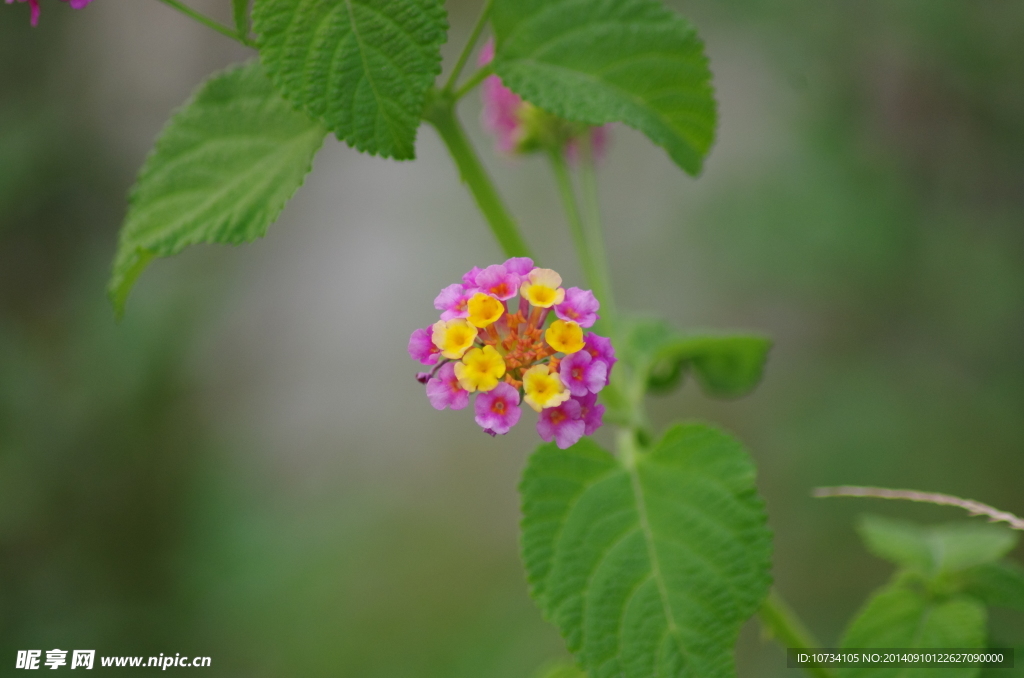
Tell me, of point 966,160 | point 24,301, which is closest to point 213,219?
A: point 24,301

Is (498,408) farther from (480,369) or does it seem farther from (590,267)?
(590,267)

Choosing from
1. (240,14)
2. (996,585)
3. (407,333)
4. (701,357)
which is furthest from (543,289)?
(407,333)

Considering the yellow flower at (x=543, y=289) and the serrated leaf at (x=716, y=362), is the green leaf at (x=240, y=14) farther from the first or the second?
the serrated leaf at (x=716, y=362)

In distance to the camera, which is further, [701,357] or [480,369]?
[701,357]

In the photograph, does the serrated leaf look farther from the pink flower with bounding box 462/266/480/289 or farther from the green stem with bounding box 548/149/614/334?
the pink flower with bounding box 462/266/480/289

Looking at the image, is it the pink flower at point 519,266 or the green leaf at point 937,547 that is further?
the green leaf at point 937,547

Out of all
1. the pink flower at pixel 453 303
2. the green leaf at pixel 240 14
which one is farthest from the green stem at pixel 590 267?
the green leaf at pixel 240 14

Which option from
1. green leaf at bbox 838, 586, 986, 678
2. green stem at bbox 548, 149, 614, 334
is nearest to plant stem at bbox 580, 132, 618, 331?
green stem at bbox 548, 149, 614, 334
